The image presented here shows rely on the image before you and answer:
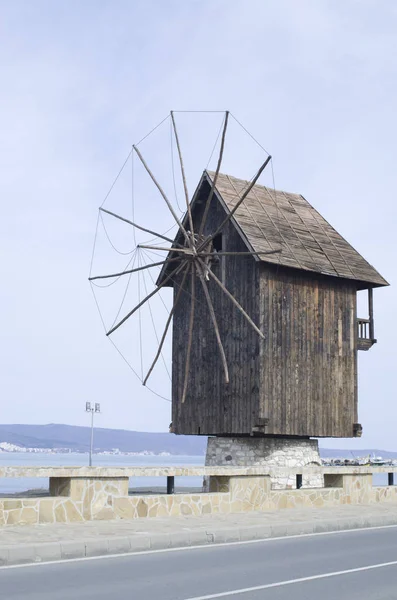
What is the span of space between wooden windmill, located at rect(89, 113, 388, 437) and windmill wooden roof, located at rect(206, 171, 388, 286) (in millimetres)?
61

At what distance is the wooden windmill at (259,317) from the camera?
31.5 m

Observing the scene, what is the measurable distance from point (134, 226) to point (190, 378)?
21.5 ft

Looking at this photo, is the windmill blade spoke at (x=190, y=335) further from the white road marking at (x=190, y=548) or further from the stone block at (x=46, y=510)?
the stone block at (x=46, y=510)

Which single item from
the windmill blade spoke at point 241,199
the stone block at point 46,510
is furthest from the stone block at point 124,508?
the windmill blade spoke at point 241,199

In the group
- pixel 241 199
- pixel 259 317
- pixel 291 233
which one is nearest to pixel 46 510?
pixel 259 317

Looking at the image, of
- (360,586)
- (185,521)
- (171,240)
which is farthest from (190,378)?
(360,586)

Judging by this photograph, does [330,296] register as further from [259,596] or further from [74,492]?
[259,596]

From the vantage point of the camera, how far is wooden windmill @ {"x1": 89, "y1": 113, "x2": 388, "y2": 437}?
3147 centimetres

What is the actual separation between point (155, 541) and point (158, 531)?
0.79m

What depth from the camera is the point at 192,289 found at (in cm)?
3394

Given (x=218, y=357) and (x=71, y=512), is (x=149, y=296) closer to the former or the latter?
(x=218, y=357)

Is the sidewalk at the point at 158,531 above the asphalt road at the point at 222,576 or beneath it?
above

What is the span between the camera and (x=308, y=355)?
32438 mm

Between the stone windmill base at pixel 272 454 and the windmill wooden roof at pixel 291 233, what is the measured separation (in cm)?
654
